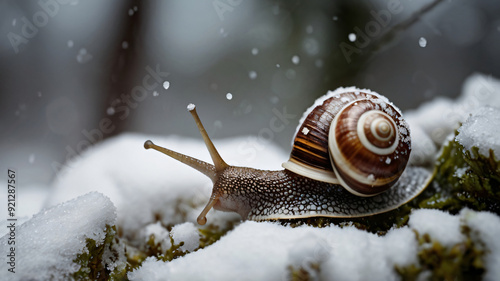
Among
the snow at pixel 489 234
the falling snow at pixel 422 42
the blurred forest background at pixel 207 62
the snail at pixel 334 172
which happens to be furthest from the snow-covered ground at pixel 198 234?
the falling snow at pixel 422 42

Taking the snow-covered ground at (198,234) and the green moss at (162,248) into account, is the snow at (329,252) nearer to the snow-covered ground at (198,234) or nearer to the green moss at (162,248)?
the snow-covered ground at (198,234)

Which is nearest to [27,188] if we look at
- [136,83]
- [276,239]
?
[136,83]

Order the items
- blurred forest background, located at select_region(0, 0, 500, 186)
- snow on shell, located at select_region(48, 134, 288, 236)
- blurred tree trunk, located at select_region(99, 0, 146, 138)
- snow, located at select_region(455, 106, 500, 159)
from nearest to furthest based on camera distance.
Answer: snow, located at select_region(455, 106, 500, 159) → snow on shell, located at select_region(48, 134, 288, 236) → blurred forest background, located at select_region(0, 0, 500, 186) → blurred tree trunk, located at select_region(99, 0, 146, 138)

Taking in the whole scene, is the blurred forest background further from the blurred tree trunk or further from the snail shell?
the snail shell

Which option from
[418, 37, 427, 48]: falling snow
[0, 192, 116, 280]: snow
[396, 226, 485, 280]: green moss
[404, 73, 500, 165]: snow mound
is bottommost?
[396, 226, 485, 280]: green moss

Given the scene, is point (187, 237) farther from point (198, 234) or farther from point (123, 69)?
point (123, 69)

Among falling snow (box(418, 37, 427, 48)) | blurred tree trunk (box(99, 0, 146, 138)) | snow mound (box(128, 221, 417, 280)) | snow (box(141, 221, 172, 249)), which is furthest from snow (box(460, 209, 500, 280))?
blurred tree trunk (box(99, 0, 146, 138))
